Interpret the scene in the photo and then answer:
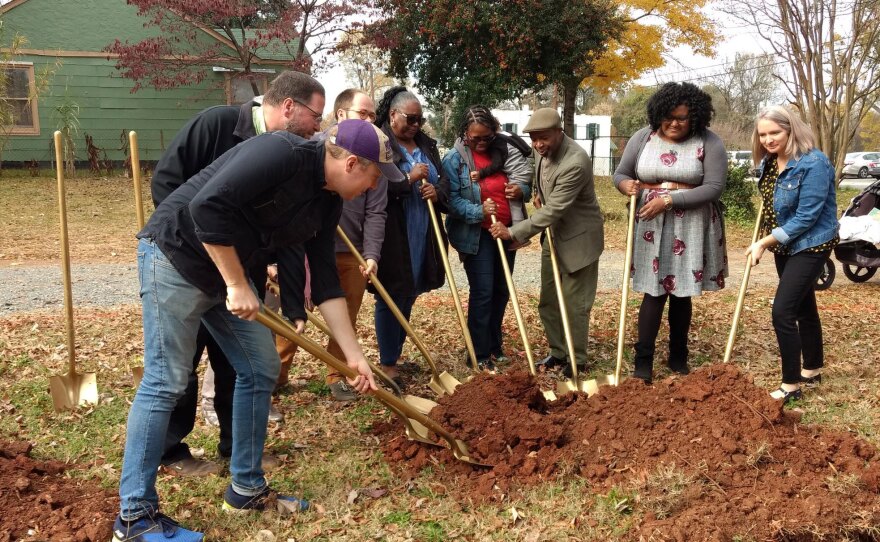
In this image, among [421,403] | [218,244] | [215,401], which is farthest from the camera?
[421,403]

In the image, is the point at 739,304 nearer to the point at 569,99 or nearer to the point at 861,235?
the point at 861,235

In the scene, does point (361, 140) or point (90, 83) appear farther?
point (90, 83)

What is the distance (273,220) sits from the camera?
2781 mm

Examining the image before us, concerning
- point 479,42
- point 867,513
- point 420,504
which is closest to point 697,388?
point 867,513

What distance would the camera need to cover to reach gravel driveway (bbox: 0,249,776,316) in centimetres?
747

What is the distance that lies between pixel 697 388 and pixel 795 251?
120 centimetres

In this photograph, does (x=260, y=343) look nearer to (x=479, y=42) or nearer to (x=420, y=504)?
(x=420, y=504)

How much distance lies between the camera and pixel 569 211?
16.8 ft

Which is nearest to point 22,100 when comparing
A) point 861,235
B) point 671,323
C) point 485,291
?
point 485,291

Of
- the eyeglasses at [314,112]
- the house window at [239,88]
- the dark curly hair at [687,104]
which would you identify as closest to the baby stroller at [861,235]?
the dark curly hair at [687,104]

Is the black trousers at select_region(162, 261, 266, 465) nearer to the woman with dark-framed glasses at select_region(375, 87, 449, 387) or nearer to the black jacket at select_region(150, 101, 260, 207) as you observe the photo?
the black jacket at select_region(150, 101, 260, 207)

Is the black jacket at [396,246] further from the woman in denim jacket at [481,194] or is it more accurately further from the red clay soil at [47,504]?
the red clay soil at [47,504]

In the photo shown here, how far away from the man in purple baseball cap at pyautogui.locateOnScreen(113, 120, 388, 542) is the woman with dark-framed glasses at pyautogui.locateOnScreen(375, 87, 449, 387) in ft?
5.51

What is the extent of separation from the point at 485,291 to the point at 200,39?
15.0 meters
